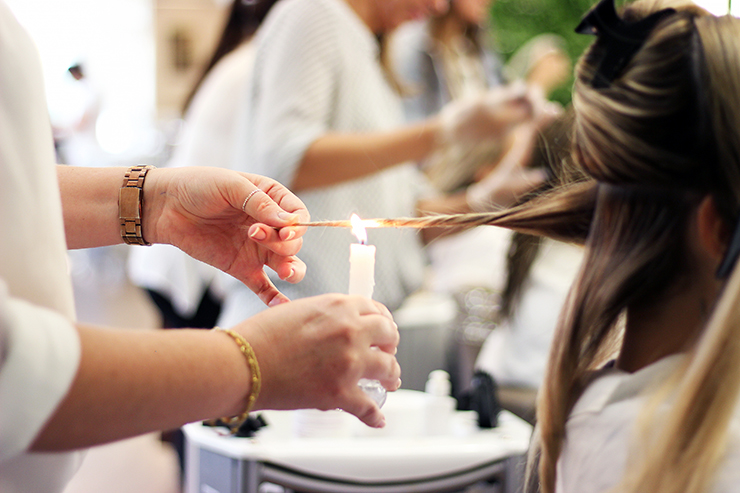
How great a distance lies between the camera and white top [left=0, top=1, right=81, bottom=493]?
1.41 ft

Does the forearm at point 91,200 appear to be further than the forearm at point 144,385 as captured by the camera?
Yes

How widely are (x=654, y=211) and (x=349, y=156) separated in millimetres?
608

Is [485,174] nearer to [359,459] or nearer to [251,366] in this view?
[359,459]

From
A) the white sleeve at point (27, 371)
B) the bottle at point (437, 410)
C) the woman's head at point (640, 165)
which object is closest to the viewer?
the white sleeve at point (27, 371)

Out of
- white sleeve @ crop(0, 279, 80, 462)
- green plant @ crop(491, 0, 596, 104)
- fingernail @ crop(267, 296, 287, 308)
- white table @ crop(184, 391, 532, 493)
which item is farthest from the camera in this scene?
green plant @ crop(491, 0, 596, 104)

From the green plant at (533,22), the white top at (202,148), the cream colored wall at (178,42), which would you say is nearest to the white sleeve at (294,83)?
the white top at (202,148)

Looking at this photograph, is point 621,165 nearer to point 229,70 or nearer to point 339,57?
point 339,57

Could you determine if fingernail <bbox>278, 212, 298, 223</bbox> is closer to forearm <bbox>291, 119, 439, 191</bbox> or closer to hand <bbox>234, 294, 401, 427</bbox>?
hand <bbox>234, 294, 401, 427</bbox>

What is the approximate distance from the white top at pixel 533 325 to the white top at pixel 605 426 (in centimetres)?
84

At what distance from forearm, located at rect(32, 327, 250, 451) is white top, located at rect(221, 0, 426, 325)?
604mm

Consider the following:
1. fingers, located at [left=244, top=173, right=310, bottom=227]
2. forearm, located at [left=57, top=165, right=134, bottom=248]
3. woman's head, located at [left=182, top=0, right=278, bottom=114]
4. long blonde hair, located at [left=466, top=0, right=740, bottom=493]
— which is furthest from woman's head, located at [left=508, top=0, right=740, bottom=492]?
woman's head, located at [left=182, top=0, right=278, bottom=114]

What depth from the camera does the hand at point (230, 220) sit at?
69 cm

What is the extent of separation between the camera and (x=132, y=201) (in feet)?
2.50

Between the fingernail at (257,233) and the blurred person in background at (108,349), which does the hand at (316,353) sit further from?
the fingernail at (257,233)
